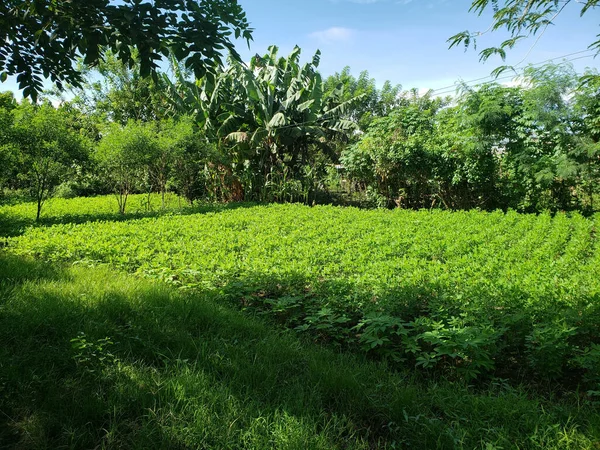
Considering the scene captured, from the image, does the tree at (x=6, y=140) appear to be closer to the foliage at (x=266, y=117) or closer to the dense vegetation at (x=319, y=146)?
the dense vegetation at (x=319, y=146)

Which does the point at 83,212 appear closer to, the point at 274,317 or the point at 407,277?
the point at 274,317

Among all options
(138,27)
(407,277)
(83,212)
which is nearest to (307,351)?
(407,277)

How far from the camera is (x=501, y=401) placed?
236 cm

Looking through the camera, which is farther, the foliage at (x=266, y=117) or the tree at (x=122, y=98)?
the tree at (x=122, y=98)

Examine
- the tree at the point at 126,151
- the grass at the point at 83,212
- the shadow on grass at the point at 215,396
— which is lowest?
the grass at the point at 83,212

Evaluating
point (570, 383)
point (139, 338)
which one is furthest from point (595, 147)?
point (139, 338)

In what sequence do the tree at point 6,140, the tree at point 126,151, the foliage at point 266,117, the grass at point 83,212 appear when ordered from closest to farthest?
the tree at point 6,140
the grass at point 83,212
the tree at point 126,151
the foliage at point 266,117

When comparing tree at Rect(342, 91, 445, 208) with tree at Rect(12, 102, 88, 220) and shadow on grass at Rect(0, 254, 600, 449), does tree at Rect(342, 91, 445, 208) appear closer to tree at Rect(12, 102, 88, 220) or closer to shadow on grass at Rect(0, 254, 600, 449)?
tree at Rect(12, 102, 88, 220)

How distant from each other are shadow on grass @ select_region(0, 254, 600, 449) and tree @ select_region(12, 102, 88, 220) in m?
8.63

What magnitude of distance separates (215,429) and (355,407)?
35.1 inches

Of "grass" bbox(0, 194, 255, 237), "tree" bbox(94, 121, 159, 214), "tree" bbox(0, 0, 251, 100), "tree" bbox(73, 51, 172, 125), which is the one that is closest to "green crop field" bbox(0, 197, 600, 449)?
"tree" bbox(0, 0, 251, 100)

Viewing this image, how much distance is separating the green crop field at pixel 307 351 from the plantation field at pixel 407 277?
2cm

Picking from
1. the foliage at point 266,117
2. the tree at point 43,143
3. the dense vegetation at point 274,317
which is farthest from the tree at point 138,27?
the foliage at point 266,117

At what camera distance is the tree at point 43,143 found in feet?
33.0
